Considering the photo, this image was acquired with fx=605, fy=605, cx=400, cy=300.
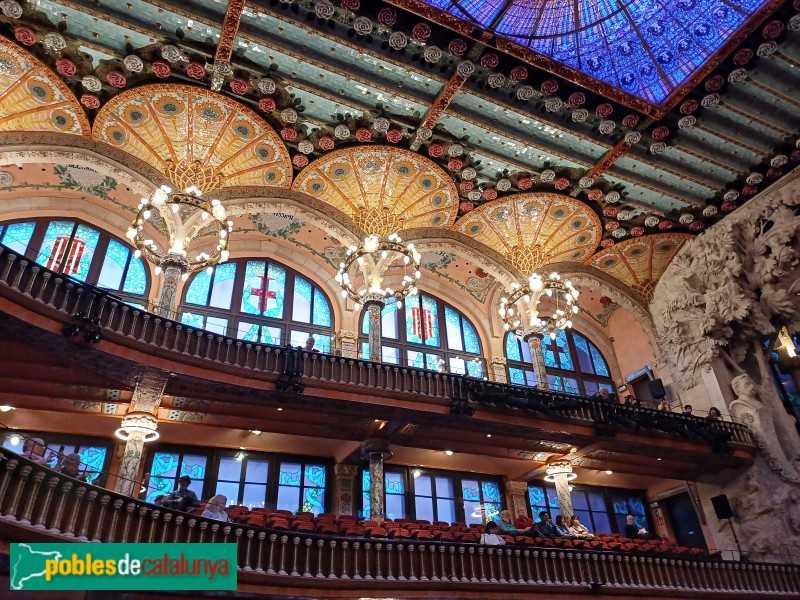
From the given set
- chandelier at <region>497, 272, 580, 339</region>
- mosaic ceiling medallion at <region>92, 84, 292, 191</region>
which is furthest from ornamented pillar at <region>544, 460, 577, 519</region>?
mosaic ceiling medallion at <region>92, 84, 292, 191</region>

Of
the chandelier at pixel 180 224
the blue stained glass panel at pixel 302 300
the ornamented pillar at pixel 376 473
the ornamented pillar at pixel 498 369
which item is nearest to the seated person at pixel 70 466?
the chandelier at pixel 180 224

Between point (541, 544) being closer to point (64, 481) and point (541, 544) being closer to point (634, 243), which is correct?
point (64, 481)

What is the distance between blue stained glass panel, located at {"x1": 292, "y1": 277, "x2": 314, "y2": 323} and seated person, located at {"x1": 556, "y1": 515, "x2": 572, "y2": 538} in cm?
764

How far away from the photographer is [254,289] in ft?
50.9

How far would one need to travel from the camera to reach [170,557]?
4.94 meters

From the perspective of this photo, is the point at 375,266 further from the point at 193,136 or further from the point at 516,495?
the point at 516,495

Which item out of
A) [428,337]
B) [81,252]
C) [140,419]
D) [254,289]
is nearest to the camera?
[140,419]

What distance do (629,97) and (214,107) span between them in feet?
28.2

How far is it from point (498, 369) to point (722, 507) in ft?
20.5

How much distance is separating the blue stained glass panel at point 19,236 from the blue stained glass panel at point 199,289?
354 cm

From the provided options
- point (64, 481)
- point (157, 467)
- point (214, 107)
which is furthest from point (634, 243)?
point (64, 481)

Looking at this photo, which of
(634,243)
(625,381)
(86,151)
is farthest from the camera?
(625,381)

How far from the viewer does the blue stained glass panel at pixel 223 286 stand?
14961 millimetres
